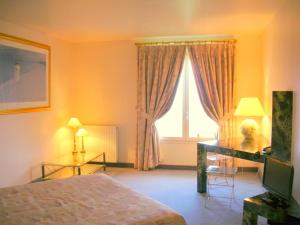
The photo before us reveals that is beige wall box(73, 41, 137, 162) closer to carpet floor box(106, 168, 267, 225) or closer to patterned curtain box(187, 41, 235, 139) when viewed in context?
carpet floor box(106, 168, 267, 225)

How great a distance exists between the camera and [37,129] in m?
4.71

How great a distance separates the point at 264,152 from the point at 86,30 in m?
3.23

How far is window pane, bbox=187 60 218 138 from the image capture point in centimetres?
535

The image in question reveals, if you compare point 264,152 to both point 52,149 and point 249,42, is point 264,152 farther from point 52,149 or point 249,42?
point 52,149

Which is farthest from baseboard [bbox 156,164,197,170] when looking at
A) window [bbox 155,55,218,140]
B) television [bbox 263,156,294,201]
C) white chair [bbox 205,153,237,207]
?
television [bbox 263,156,294,201]

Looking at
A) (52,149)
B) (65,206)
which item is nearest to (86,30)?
(52,149)

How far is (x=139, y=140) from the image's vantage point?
18.0 feet

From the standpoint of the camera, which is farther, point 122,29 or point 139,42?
point 139,42

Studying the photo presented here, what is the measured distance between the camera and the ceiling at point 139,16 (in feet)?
10.9

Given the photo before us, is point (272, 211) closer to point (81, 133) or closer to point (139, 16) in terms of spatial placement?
point (139, 16)

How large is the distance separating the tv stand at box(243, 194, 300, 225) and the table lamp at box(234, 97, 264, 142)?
5.28 feet

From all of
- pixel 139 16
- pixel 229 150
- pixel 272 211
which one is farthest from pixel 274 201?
pixel 139 16

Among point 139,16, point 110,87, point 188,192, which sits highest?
point 139,16

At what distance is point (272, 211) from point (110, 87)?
12.7 ft
